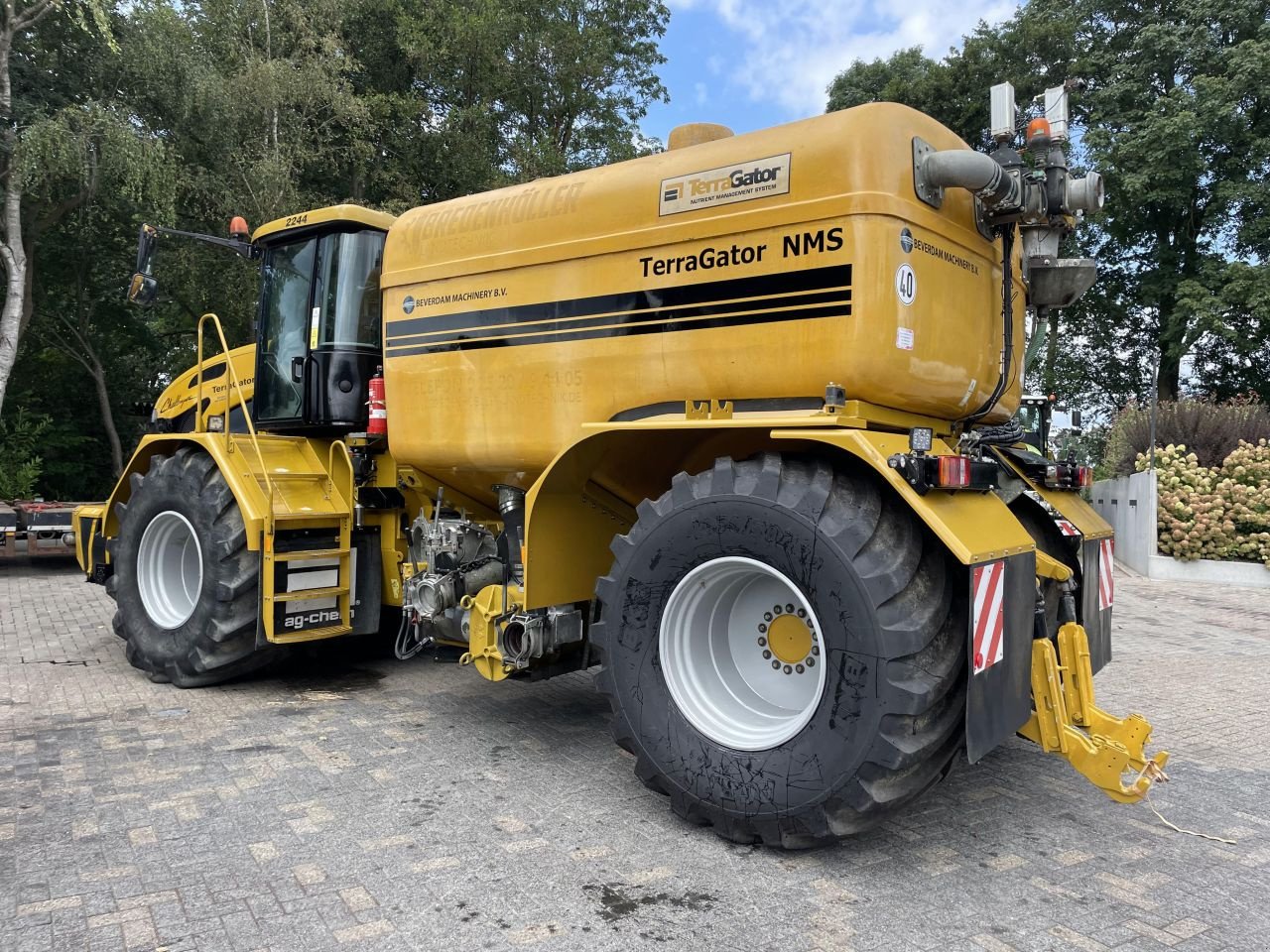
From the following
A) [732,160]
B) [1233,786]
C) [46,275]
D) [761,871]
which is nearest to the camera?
[761,871]

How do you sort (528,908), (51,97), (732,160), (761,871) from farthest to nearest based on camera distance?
(51,97), (732,160), (761,871), (528,908)

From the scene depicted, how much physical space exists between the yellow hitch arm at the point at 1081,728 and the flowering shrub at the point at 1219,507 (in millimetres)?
10242

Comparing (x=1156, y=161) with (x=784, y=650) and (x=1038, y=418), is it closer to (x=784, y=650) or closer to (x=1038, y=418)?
(x=1038, y=418)

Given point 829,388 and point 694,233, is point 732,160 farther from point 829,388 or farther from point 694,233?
point 829,388

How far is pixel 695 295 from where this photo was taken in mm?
3877

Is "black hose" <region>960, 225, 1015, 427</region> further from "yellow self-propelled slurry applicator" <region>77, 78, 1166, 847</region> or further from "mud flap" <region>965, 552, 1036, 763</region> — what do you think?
"mud flap" <region>965, 552, 1036, 763</region>

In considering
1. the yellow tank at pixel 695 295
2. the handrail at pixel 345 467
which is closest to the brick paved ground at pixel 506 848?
the handrail at pixel 345 467

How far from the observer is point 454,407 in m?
4.77

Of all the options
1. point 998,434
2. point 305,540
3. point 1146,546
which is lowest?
point 1146,546

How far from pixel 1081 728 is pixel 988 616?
71cm

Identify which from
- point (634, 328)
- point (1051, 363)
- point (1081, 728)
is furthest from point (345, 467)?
point (1051, 363)

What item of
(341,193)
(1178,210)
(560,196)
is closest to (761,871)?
(560,196)

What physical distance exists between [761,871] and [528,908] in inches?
33.6

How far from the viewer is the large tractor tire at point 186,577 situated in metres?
5.43
